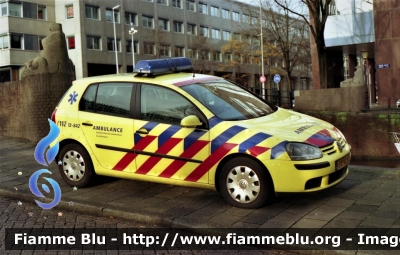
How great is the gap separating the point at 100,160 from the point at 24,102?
748cm

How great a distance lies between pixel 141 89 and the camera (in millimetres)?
6156

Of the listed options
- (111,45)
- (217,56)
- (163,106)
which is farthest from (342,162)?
(217,56)

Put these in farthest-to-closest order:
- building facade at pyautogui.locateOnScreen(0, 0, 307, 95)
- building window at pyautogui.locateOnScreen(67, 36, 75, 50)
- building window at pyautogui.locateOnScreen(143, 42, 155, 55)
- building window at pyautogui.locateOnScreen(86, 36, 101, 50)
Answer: building window at pyautogui.locateOnScreen(143, 42, 155, 55) < building window at pyautogui.locateOnScreen(86, 36, 101, 50) < building window at pyautogui.locateOnScreen(67, 36, 75, 50) < building facade at pyautogui.locateOnScreen(0, 0, 307, 95)

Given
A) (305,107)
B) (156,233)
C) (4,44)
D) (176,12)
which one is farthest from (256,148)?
(176,12)

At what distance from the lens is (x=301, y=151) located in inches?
201

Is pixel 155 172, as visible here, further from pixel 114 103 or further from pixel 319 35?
pixel 319 35

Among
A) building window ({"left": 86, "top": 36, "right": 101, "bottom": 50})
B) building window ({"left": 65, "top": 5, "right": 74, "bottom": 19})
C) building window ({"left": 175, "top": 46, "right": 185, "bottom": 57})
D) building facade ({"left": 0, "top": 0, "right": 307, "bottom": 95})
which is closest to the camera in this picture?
building facade ({"left": 0, "top": 0, "right": 307, "bottom": 95})

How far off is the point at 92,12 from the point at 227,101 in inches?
1780

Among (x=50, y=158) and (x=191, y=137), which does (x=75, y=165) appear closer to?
(x=50, y=158)

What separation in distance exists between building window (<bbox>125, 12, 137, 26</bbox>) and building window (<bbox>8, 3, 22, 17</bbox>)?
38.1 feet

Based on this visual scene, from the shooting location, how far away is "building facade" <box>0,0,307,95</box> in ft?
147

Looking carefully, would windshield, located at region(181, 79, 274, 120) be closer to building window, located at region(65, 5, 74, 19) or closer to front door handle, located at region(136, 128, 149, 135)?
front door handle, located at region(136, 128, 149, 135)

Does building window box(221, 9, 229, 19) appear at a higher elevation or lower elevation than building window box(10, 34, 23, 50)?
higher

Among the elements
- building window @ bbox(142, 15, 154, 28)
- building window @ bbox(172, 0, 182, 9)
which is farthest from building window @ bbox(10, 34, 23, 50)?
building window @ bbox(172, 0, 182, 9)
